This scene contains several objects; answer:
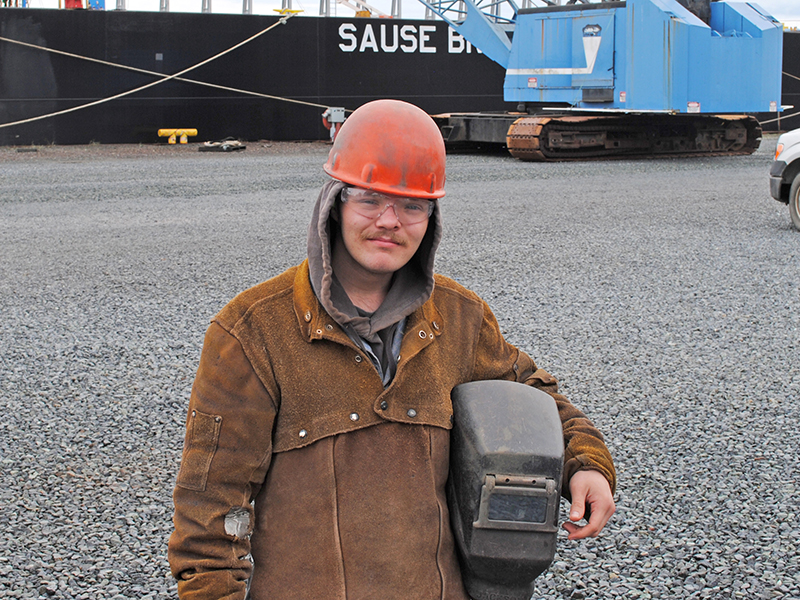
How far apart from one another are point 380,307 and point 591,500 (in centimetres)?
58

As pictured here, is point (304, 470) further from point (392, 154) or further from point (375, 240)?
point (392, 154)

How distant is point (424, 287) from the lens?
1.85 m

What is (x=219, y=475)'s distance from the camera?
1672 mm

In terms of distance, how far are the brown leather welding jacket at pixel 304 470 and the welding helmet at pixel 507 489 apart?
7cm

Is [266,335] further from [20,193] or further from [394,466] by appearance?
[20,193]

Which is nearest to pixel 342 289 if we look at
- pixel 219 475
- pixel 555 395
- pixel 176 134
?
pixel 219 475

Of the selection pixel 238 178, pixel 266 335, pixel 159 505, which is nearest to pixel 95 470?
pixel 159 505

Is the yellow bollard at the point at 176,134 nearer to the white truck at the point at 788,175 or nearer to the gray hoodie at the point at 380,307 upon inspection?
the white truck at the point at 788,175

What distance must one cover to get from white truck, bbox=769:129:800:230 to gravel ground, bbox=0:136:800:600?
0.92 ft

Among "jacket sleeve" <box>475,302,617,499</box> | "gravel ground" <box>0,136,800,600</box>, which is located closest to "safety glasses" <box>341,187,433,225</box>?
"jacket sleeve" <box>475,302,617,499</box>

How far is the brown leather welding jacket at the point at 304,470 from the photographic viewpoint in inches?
65.7

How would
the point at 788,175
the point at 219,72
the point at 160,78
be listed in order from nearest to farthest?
the point at 788,175, the point at 160,78, the point at 219,72

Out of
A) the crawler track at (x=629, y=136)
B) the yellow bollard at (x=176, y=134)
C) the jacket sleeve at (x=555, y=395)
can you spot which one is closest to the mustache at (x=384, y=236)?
the jacket sleeve at (x=555, y=395)

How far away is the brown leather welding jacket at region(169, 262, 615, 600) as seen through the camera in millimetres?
1670
